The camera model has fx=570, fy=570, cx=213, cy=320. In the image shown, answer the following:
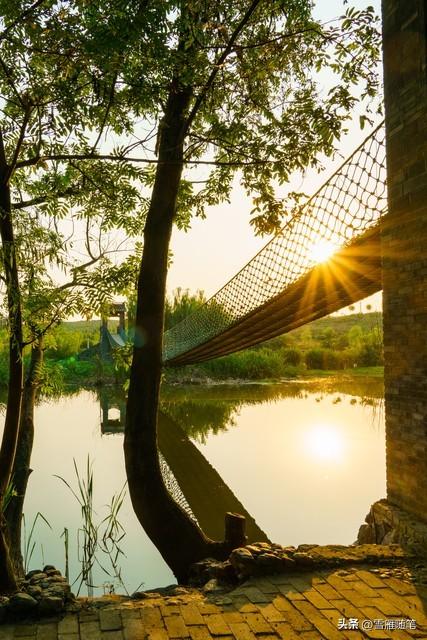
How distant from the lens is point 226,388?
47.3 ft

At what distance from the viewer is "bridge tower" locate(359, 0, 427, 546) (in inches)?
101

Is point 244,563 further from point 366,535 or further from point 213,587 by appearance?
point 366,535

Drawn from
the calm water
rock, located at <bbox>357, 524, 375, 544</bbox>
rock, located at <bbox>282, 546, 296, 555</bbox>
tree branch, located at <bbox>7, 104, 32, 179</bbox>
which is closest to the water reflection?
the calm water

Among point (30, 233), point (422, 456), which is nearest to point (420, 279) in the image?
point (422, 456)

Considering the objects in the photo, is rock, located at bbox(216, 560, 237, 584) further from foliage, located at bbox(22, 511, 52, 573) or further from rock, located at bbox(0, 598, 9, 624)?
foliage, located at bbox(22, 511, 52, 573)

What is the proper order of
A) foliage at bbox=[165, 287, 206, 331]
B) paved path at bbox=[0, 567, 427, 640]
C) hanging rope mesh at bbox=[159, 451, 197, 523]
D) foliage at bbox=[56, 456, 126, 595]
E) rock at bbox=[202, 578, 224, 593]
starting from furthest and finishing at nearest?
foliage at bbox=[165, 287, 206, 331]
hanging rope mesh at bbox=[159, 451, 197, 523]
foliage at bbox=[56, 456, 126, 595]
rock at bbox=[202, 578, 224, 593]
paved path at bbox=[0, 567, 427, 640]

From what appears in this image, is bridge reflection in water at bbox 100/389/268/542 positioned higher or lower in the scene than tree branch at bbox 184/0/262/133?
lower

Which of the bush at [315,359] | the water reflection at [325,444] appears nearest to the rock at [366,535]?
the water reflection at [325,444]

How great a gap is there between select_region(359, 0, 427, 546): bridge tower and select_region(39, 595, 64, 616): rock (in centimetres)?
149

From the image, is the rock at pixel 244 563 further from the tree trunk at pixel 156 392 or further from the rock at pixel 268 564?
the tree trunk at pixel 156 392

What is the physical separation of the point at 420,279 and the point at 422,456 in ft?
2.61

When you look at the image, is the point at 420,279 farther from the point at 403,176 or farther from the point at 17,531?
the point at 17,531

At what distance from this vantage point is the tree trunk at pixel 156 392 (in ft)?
10.3

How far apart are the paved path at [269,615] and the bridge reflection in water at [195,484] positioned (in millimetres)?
2152
